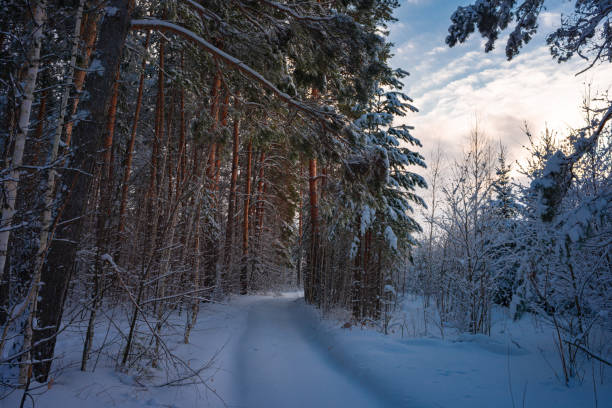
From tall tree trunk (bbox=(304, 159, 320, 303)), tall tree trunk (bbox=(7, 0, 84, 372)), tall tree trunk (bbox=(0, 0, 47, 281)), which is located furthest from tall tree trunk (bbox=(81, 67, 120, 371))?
tall tree trunk (bbox=(304, 159, 320, 303))

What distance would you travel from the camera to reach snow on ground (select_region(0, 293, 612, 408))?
328cm

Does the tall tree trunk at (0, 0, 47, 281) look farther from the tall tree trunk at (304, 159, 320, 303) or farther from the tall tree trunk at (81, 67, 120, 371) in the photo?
the tall tree trunk at (304, 159, 320, 303)

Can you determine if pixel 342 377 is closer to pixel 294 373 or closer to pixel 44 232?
pixel 294 373

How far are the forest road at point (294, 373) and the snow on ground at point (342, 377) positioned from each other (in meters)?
0.02

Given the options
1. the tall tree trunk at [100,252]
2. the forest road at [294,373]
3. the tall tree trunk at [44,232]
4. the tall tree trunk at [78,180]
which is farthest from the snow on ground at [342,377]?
the tall tree trunk at [78,180]

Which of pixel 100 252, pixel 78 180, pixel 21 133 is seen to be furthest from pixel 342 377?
pixel 21 133

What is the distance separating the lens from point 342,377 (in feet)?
15.2

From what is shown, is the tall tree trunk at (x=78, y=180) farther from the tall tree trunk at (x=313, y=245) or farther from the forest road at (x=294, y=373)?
the tall tree trunk at (x=313, y=245)

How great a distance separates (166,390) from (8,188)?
2754 millimetres

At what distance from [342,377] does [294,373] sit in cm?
75

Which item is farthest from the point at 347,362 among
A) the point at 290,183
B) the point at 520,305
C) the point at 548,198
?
the point at 290,183

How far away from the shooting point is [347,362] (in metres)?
5.09

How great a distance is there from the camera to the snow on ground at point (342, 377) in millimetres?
3279

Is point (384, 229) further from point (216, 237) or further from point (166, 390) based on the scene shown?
point (166, 390)
